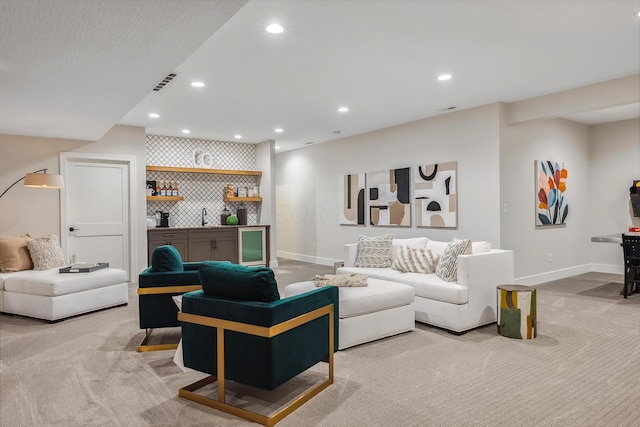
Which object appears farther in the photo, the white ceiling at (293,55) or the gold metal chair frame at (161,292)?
the gold metal chair frame at (161,292)

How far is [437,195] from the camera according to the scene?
6.56 metres

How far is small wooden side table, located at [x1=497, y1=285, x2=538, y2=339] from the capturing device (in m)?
3.81

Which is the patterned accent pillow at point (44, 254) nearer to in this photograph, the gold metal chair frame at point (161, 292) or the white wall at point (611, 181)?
the gold metal chair frame at point (161, 292)

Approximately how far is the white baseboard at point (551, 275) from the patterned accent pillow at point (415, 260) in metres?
2.05

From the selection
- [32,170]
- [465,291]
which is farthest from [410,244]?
[32,170]

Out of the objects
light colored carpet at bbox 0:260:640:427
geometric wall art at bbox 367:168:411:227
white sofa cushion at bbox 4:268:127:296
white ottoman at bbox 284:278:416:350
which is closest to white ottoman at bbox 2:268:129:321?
white sofa cushion at bbox 4:268:127:296

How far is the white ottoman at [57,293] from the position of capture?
461cm

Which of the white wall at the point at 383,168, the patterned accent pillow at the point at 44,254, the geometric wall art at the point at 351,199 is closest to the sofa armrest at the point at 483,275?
the white wall at the point at 383,168

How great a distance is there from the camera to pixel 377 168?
7.68m

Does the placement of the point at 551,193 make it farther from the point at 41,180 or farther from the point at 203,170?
the point at 41,180

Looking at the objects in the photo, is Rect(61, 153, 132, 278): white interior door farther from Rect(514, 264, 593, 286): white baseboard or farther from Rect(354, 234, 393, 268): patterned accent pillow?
Rect(514, 264, 593, 286): white baseboard

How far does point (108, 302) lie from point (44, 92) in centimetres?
250

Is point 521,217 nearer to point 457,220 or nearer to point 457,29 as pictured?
point 457,220

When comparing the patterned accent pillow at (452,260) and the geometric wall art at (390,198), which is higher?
the geometric wall art at (390,198)
